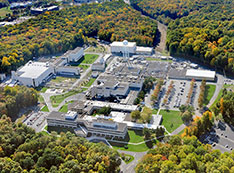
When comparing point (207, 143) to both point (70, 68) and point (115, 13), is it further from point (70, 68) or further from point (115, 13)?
point (115, 13)

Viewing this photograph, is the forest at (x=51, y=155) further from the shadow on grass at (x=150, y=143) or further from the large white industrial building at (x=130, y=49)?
the large white industrial building at (x=130, y=49)

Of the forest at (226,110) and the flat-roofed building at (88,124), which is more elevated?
the forest at (226,110)

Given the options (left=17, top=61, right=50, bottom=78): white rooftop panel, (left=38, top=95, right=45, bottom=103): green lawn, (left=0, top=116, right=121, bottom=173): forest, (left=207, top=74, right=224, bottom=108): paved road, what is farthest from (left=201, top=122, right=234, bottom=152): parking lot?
(left=17, top=61, right=50, bottom=78): white rooftop panel

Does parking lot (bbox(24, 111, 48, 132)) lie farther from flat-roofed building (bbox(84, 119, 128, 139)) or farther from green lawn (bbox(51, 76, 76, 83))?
green lawn (bbox(51, 76, 76, 83))

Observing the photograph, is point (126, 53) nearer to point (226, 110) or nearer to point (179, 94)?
point (179, 94)

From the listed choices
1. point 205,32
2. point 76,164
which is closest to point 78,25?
point 205,32

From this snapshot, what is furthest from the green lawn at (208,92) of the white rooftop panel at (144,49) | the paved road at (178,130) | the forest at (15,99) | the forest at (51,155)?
the forest at (15,99)
